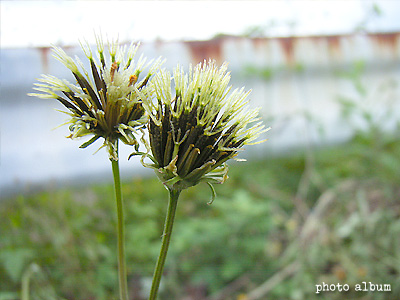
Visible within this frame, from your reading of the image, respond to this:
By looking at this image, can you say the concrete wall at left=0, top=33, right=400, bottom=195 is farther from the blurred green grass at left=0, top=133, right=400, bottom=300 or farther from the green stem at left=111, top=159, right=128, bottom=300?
the green stem at left=111, top=159, right=128, bottom=300

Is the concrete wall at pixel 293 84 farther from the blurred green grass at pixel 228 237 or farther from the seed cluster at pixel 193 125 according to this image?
the seed cluster at pixel 193 125

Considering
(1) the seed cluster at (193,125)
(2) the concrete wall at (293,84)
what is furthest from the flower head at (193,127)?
(2) the concrete wall at (293,84)

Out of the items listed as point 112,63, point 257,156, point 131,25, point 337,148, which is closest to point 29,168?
point 131,25

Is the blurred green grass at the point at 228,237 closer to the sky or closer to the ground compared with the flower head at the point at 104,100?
closer to the ground

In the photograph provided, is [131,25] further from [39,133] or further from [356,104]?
[356,104]

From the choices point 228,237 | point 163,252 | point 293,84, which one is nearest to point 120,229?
point 163,252

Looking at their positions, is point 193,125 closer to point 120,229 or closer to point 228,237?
point 120,229

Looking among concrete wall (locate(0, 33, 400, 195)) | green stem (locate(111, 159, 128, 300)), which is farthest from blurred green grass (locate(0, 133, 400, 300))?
green stem (locate(111, 159, 128, 300))
